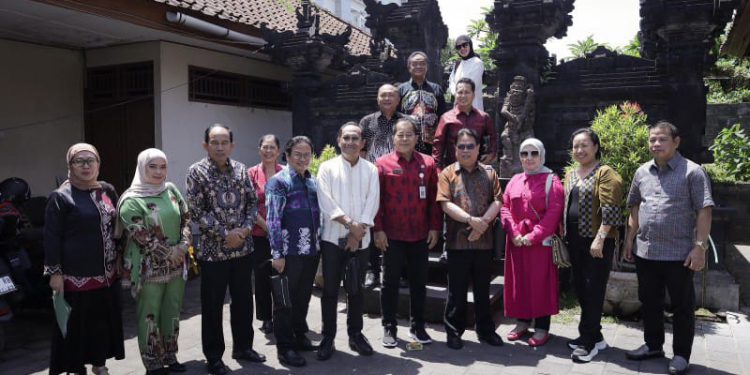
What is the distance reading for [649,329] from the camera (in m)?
4.41

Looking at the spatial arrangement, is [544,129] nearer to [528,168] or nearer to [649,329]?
[528,168]

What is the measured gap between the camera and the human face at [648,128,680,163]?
4.14 meters

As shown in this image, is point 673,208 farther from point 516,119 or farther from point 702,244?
point 516,119

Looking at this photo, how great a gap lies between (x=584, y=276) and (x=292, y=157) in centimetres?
257

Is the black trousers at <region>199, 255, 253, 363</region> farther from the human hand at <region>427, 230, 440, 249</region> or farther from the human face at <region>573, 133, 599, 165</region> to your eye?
the human face at <region>573, 133, 599, 165</region>

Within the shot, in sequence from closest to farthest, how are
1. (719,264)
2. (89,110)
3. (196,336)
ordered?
(196,336) < (719,264) < (89,110)

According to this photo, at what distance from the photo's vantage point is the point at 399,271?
15.7 feet

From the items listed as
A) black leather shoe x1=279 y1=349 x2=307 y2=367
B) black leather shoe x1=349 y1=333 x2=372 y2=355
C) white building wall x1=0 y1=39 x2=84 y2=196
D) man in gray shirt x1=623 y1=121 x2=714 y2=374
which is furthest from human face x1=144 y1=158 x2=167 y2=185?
white building wall x1=0 y1=39 x2=84 y2=196

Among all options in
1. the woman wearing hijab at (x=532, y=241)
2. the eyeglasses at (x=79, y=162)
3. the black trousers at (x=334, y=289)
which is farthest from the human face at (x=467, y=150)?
the eyeglasses at (x=79, y=162)

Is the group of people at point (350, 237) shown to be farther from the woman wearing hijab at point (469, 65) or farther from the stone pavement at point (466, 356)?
the woman wearing hijab at point (469, 65)

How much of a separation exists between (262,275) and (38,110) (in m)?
5.82

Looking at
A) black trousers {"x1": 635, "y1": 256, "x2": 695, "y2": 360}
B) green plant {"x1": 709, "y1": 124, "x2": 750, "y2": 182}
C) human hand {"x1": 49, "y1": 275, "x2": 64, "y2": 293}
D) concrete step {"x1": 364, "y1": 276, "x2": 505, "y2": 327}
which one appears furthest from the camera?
green plant {"x1": 709, "y1": 124, "x2": 750, "y2": 182}

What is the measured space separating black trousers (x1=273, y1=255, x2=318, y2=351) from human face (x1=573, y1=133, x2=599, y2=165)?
2291mm

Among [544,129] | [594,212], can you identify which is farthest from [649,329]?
[544,129]
